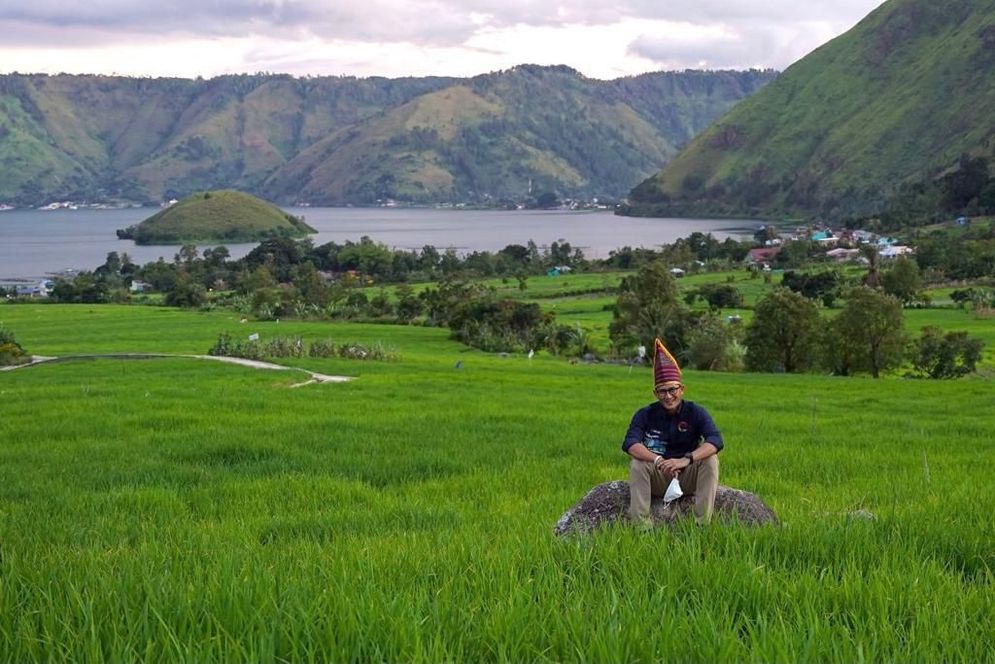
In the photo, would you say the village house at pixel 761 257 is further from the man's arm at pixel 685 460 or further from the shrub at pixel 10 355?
the man's arm at pixel 685 460

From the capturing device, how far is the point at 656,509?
7.37m

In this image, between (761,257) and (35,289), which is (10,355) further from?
(761,257)

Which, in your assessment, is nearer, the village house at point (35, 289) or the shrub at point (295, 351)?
the shrub at point (295, 351)

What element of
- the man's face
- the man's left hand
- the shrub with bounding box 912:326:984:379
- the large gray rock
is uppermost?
the man's face

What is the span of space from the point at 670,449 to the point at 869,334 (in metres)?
47.7


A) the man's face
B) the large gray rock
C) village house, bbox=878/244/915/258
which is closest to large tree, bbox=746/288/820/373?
the man's face

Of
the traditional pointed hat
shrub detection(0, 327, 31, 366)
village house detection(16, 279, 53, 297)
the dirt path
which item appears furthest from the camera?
village house detection(16, 279, 53, 297)

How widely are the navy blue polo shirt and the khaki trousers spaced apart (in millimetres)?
281

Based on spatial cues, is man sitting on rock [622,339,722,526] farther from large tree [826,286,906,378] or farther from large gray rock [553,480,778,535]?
large tree [826,286,906,378]

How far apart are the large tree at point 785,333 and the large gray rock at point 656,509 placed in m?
48.2

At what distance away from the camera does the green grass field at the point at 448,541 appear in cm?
377

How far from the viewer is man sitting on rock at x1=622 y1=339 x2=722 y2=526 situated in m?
7.17

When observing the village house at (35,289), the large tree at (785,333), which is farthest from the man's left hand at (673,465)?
the village house at (35,289)

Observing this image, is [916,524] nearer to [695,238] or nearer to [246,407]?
[246,407]
